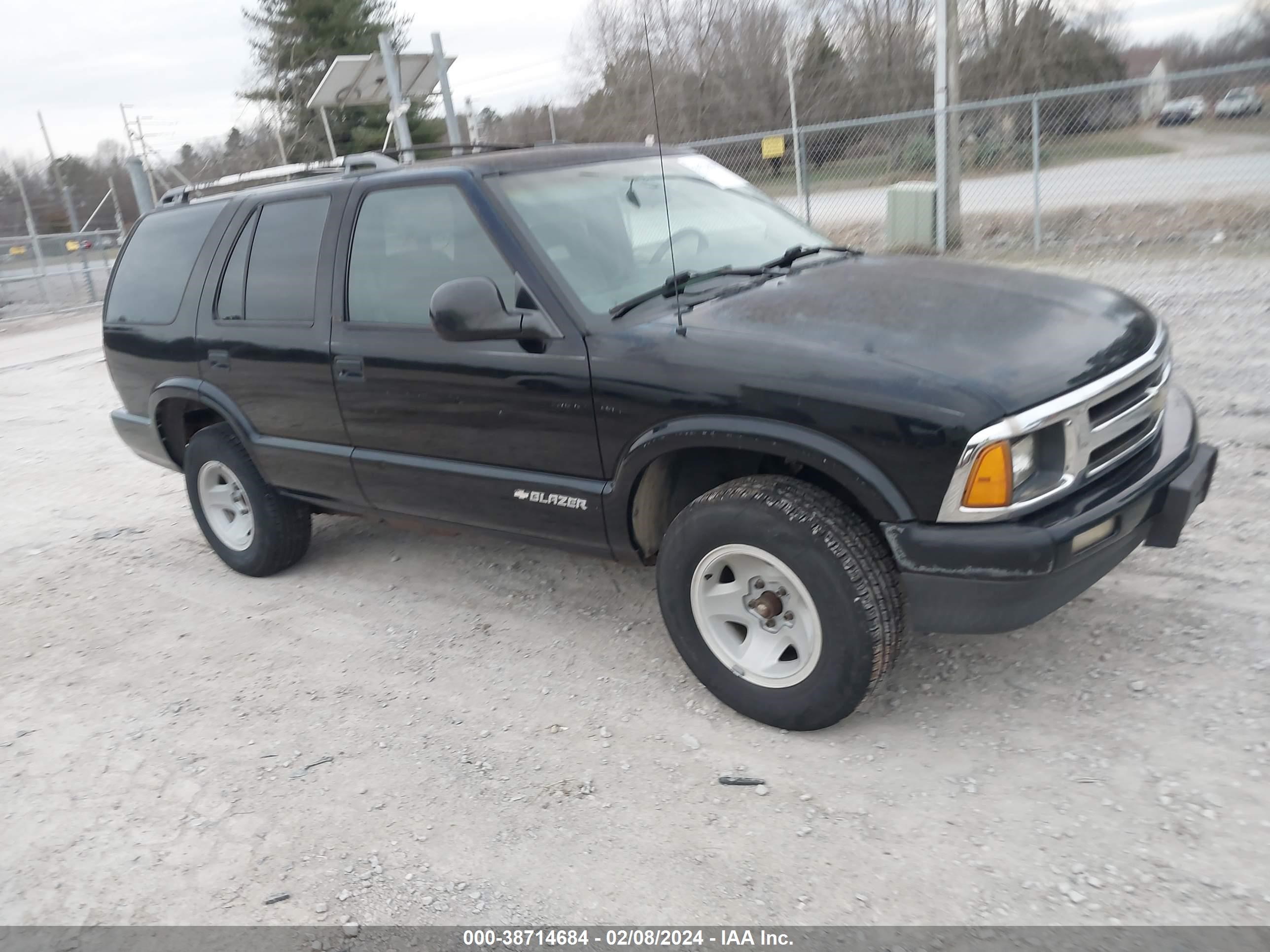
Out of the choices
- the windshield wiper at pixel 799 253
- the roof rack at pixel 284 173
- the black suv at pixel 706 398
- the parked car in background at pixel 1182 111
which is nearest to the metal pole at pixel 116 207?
the roof rack at pixel 284 173

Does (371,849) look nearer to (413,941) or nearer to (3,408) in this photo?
(413,941)

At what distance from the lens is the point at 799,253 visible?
413 centimetres

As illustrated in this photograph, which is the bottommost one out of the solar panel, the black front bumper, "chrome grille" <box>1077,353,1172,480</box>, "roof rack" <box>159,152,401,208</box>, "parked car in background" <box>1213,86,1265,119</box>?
the black front bumper

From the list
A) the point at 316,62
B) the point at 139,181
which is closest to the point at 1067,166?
the point at 139,181

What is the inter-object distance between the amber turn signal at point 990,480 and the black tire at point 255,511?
138 inches

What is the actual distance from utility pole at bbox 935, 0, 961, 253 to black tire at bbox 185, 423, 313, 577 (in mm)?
9586

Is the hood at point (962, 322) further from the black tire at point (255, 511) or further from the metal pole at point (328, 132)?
the metal pole at point (328, 132)

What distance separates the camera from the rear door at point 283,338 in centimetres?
442

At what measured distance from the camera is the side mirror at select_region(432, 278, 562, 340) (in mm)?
3463

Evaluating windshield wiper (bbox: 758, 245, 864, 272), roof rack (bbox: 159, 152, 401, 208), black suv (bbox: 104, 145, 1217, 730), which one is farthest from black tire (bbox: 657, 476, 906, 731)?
roof rack (bbox: 159, 152, 401, 208)

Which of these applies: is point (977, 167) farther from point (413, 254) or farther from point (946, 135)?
point (413, 254)

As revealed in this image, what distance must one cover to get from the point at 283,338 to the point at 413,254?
862mm

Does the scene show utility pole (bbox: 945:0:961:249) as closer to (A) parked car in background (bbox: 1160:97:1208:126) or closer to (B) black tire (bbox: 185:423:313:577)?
(A) parked car in background (bbox: 1160:97:1208:126)

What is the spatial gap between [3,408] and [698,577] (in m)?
10.8
